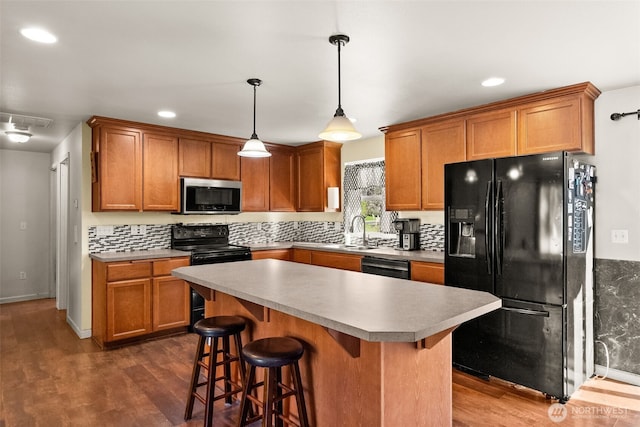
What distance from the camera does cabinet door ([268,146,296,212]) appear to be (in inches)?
215

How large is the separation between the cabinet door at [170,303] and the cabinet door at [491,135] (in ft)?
10.8

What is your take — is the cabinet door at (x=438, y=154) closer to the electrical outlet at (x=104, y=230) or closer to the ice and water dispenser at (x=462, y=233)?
the ice and water dispenser at (x=462, y=233)

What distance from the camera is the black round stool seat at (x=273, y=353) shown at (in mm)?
1839

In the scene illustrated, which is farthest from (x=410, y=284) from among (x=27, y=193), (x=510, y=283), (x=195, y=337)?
(x=27, y=193)

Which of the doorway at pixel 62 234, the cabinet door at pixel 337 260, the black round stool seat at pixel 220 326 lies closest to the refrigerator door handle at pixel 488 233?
the cabinet door at pixel 337 260

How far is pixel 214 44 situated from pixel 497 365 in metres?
3.03

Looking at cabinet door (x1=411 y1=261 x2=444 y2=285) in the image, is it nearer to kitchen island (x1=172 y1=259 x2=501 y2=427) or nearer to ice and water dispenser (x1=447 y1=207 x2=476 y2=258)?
ice and water dispenser (x1=447 y1=207 x2=476 y2=258)

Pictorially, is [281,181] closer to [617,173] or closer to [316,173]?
[316,173]

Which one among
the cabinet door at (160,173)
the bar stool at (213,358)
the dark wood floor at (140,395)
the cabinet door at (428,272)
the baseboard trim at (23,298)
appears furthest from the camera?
the baseboard trim at (23,298)

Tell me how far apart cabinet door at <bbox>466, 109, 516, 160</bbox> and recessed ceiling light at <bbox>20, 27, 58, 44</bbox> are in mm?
3288

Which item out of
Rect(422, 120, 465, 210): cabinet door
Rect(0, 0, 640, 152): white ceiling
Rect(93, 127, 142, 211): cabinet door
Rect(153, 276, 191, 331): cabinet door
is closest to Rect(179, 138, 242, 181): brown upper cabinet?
Rect(93, 127, 142, 211): cabinet door

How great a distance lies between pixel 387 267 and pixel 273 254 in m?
1.64

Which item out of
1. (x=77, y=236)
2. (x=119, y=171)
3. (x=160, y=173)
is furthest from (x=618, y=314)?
(x=77, y=236)

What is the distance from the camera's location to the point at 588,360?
2.97 m
